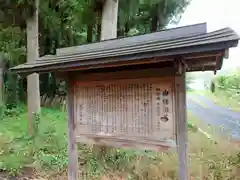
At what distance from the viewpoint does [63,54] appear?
14.7 ft

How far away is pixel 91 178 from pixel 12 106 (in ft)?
34.2

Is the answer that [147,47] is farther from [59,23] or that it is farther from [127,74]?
[59,23]

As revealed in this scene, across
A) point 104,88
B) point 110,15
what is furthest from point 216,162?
point 110,15

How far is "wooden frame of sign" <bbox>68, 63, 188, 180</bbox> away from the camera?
3.49m

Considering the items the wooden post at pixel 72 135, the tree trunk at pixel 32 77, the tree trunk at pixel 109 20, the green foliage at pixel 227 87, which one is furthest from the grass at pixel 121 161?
the green foliage at pixel 227 87

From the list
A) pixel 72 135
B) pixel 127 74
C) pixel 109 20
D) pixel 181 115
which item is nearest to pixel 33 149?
pixel 72 135

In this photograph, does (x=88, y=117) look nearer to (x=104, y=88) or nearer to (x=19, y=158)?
(x=104, y=88)

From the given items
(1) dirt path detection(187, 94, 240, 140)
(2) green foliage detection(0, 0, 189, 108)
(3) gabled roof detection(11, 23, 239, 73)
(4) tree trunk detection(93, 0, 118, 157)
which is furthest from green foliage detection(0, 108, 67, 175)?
(1) dirt path detection(187, 94, 240, 140)

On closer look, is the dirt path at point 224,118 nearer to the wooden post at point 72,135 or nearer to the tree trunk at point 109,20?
the tree trunk at point 109,20

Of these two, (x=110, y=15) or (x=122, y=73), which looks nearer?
(x=122, y=73)

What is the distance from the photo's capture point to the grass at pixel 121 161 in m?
5.18

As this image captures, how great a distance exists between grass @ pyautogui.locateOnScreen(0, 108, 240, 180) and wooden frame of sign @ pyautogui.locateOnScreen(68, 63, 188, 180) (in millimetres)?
1164

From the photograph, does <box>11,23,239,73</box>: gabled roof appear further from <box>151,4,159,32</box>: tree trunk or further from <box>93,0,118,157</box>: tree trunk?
<box>151,4,159,32</box>: tree trunk

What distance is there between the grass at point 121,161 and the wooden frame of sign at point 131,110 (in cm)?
116
